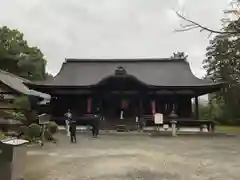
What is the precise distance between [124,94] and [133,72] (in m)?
4.90

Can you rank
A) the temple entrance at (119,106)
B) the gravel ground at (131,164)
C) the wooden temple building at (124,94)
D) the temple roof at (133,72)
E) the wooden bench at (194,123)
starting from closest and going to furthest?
the gravel ground at (131,164), the wooden bench at (194,123), the wooden temple building at (124,94), the temple entrance at (119,106), the temple roof at (133,72)

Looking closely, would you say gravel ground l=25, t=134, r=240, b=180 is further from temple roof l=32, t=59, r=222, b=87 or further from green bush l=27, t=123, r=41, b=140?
temple roof l=32, t=59, r=222, b=87

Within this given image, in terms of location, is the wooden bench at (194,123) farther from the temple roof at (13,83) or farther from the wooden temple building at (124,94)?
the temple roof at (13,83)

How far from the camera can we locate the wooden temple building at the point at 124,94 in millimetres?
26078

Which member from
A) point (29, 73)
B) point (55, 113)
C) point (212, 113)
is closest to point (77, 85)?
point (55, 113)

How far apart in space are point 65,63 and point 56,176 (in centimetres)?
2608

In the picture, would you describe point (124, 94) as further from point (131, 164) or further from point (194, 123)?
Answer: point (131, 164)

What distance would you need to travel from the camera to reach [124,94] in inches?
1075

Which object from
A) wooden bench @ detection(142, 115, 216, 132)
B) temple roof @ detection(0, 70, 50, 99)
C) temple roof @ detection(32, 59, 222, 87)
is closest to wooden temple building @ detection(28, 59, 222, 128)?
temple roof @ detection(32, 59, 222, 87)

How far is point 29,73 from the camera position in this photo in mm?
49969

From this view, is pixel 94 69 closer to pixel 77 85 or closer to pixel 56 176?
pixel 77 85

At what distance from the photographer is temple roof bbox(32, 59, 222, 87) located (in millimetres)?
28250

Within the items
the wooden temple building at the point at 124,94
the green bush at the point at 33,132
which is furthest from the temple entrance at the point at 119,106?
the green bush at the point at 33,132

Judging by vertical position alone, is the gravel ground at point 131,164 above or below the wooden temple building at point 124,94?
below
